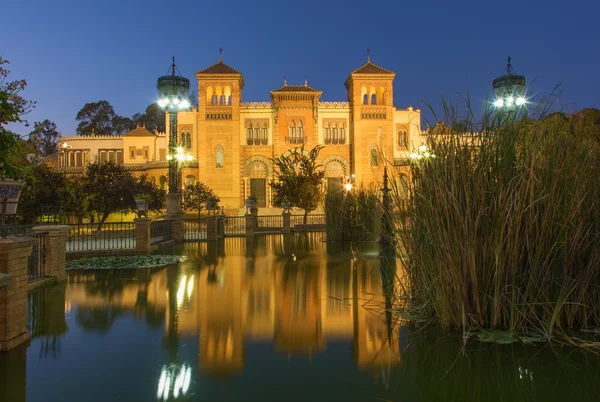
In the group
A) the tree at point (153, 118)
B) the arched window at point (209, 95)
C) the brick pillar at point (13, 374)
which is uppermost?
the tree at point (153, 118)

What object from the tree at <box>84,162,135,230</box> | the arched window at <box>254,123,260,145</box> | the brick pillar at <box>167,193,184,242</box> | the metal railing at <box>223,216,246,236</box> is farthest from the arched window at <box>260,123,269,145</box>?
the brick pillar at <box>167,193,184,242</box>

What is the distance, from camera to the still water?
3012 mm

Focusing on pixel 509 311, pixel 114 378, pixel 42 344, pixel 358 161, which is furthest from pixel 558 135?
pixel 358 161

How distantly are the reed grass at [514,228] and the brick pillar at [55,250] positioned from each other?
6.01m

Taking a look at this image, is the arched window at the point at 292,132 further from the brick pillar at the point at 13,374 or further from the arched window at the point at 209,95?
the brick pillar at the point at 13,374

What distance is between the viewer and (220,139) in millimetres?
39781

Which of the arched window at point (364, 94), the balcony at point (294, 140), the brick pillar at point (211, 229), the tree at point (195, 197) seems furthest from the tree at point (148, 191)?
the arched window at point (364, 94)

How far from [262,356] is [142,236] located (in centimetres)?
914

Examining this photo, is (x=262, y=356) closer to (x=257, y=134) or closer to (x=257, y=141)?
(x=257, y=141)

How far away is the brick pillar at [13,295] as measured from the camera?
3883 mm

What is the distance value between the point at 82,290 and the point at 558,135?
6.37 m

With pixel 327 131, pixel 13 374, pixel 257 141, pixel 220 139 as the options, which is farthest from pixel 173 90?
pixel 327 131

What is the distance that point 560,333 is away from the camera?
3.83 meters

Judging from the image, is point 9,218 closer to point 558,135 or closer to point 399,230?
point 399,230
